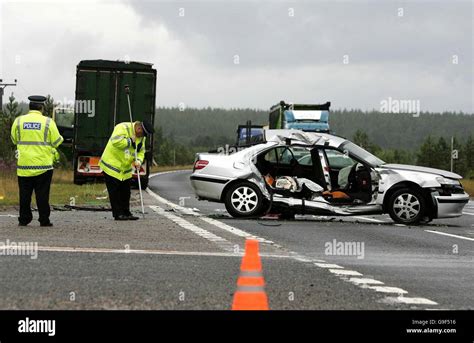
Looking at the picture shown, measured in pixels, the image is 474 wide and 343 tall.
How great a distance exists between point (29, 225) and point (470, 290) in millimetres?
7402

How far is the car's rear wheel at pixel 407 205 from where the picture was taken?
1566cm

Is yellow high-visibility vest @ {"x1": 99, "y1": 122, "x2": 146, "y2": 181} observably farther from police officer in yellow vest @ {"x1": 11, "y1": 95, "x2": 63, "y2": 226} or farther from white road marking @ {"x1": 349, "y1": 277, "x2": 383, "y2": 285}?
white road marking @ {"x1": 349, "y1": 277, "x2": 383, "y2": 285}

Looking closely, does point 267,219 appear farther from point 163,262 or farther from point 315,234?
point 163,262

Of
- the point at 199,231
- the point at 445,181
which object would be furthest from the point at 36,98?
the point at 445,181

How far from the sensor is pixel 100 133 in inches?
1049

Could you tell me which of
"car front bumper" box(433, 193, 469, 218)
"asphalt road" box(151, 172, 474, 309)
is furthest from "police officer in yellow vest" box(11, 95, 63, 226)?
"car front bumper" box(433, 193, 469, 218)

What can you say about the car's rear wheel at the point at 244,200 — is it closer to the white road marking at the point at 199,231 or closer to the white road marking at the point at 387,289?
the white road marking at the point at 199,231

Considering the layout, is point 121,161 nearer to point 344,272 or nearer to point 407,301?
point 344,272

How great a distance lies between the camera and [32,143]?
13.0 m

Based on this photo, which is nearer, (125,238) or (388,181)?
(125,238)
